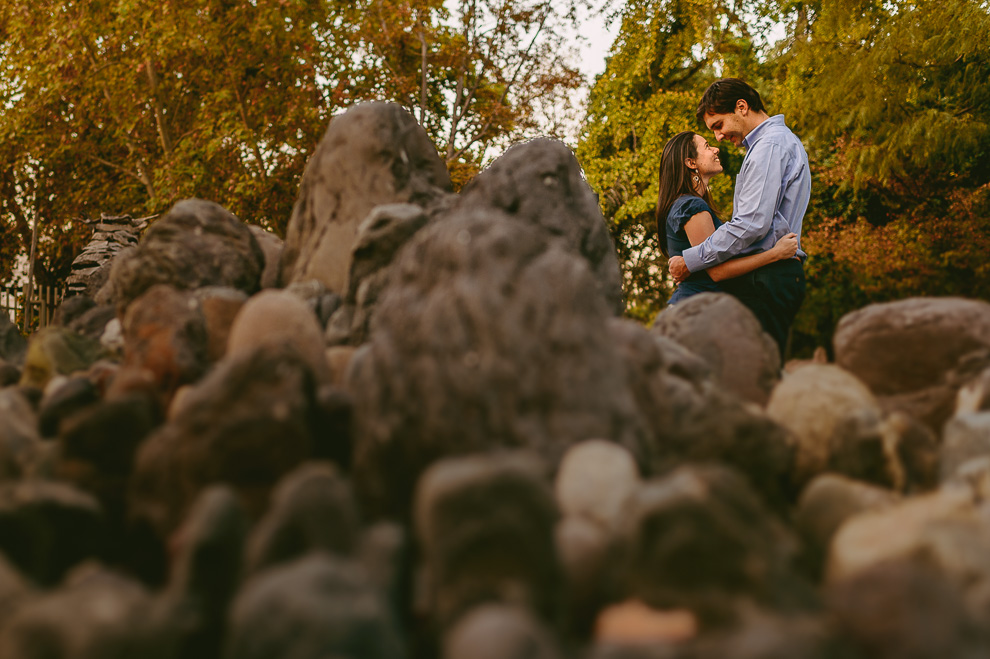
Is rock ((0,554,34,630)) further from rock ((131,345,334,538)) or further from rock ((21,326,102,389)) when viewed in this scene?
rock ((21,326,102,389))

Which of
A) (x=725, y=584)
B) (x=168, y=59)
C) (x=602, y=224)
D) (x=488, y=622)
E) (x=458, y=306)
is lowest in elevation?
(x=725, y=584)

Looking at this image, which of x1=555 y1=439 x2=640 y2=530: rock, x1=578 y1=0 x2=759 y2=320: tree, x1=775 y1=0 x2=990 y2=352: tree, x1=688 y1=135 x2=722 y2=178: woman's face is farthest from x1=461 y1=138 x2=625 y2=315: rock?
x1=578 y1=0 x2=759 y2=320: tree

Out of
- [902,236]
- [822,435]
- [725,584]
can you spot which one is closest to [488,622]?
[725,584]

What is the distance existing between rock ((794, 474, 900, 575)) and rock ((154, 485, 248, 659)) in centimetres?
162

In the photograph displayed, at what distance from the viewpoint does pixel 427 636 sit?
1886mm

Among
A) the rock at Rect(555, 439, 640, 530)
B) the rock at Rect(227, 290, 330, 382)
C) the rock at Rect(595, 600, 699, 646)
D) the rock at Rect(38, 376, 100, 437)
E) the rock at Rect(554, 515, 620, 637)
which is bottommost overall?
the rock at Rect(595, 600, 699, 646)

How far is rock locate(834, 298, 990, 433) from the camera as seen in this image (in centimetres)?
315

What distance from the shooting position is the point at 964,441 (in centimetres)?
256

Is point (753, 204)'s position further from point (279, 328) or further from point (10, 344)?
point (10, 344)

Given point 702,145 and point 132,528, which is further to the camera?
point 702,145

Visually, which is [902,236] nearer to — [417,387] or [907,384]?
[907,384]

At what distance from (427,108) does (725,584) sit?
48.1 feet

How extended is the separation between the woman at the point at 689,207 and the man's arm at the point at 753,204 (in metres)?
0.14

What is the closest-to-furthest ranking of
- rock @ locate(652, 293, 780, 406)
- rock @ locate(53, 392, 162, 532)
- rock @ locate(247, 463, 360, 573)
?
rock @ locate(247, 463, 360, 573) < rock @ locate(53, 392, 162, 532) < rock @ locate(652, 293, 780, 406)
